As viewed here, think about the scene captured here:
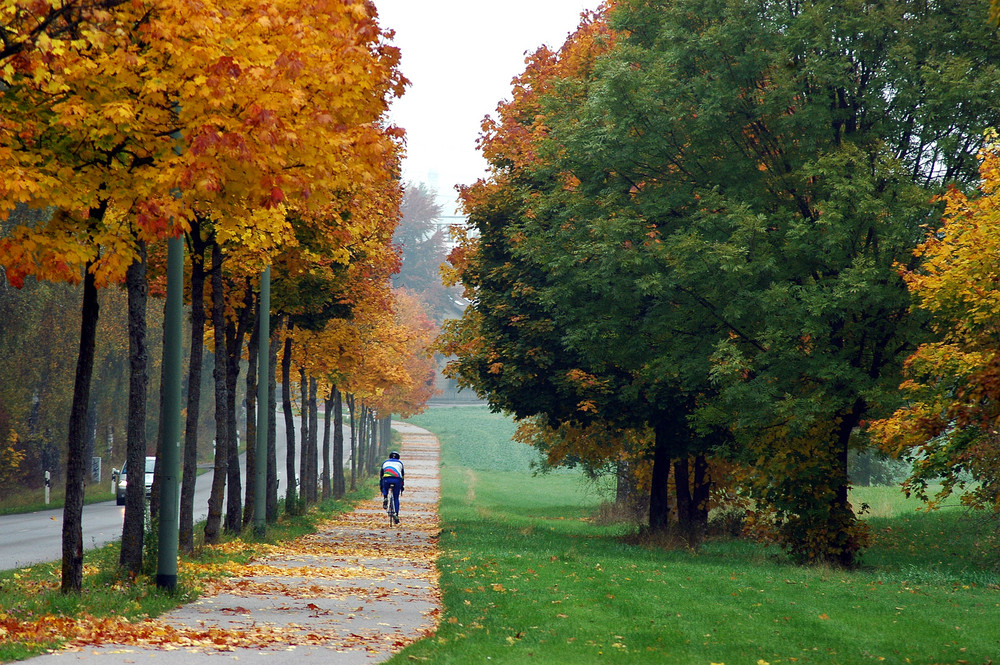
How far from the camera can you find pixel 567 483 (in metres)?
80.1

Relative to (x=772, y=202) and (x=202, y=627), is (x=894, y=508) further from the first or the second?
(x=202, y=627)

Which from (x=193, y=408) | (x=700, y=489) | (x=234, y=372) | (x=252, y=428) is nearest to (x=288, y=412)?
(x=252, y=428)

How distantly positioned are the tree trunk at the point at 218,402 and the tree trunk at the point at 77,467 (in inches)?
245

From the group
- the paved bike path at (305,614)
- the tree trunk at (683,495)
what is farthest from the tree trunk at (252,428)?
the tree trunk at (683,495)

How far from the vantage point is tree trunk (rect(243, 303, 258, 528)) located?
2355 centimetres

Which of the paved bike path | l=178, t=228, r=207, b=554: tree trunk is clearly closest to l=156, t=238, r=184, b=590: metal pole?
the paved bike path

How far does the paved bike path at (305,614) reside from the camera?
9461mm

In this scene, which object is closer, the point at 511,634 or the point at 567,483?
the point at 511,634

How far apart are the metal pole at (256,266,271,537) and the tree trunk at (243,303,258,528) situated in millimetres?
109

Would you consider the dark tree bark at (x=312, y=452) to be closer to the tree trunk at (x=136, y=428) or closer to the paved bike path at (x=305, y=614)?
the paved bike path at (x=305, y=614)

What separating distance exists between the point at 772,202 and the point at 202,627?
49.1ft

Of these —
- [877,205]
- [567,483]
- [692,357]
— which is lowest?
[567,483]

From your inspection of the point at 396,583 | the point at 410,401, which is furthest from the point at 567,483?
the point at 396,583

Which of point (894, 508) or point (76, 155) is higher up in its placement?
point (76, 155)
